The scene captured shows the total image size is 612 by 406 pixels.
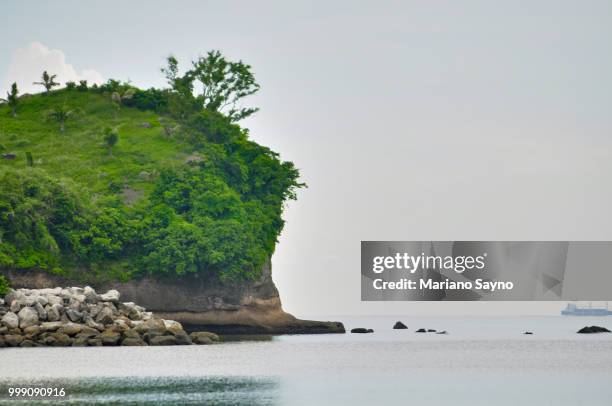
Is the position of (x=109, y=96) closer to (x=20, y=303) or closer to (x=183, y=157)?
(x=183, y=157)

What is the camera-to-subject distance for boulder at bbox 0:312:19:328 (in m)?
73.9

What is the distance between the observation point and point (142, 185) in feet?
331

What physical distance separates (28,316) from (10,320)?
3.95 ft

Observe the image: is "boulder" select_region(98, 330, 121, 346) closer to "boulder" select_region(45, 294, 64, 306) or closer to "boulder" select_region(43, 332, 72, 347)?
"boulder" select_region(43, 332, 72, 347)

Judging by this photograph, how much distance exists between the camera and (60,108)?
117625 millimetres

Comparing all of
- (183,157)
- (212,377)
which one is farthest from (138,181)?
(212,377)

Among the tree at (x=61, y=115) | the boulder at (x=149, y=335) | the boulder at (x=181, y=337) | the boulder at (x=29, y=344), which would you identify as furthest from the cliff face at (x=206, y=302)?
the tree at (x=61, y=115)

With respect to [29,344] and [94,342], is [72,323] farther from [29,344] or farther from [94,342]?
[29,344]

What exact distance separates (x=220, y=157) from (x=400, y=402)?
→ 5771 centimetres

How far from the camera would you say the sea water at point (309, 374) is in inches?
1852

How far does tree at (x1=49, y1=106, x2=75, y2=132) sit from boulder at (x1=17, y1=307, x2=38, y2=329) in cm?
4199

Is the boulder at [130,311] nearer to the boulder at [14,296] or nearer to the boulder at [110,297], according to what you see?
the boulder at [110,297]

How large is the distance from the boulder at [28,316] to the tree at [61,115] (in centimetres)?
4199

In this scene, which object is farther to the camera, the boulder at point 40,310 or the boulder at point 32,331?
the boulder at point 40,310
